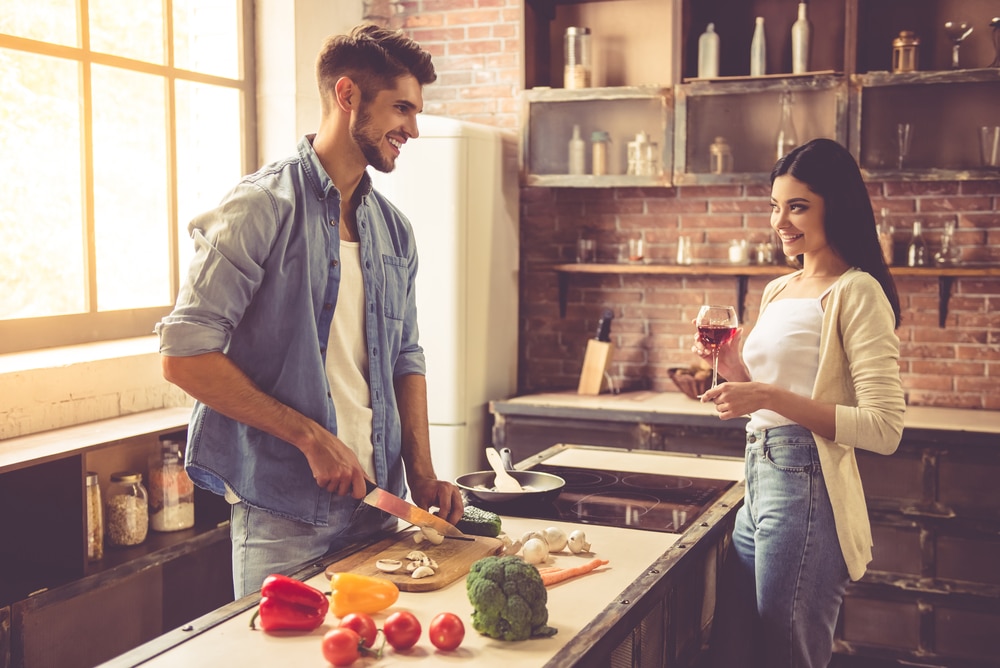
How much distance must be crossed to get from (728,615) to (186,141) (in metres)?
3.03

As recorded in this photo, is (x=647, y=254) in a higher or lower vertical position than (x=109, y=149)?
lower

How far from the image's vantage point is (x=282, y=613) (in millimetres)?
1552

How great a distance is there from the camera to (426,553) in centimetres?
192

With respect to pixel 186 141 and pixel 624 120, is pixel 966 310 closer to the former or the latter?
pixel 624 120

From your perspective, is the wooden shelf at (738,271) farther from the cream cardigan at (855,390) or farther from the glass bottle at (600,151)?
the cream cardigan at (855,390)

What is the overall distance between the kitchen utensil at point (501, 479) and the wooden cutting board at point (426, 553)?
34cm

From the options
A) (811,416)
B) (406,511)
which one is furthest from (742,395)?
(406,511)

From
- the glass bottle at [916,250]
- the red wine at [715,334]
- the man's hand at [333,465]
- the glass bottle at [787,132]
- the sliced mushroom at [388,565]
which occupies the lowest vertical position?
the sliced mushroom at [388,565]

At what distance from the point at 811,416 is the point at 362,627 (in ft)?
3.86

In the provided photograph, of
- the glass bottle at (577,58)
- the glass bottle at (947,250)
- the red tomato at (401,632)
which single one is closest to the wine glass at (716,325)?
the red tomato at (401,632)

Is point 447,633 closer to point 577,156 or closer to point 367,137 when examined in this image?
point 367,137

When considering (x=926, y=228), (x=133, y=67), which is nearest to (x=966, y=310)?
(x=926, y=228)

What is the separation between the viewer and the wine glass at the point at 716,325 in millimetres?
2297

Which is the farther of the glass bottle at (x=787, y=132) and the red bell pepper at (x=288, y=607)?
the glass bottle at (x=787, y=132)
